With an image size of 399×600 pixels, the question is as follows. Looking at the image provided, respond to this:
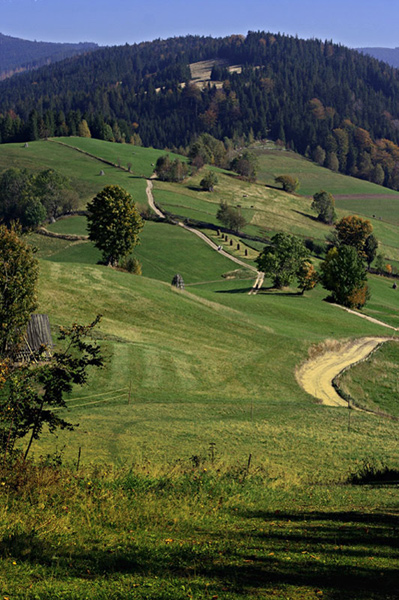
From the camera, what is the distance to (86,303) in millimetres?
63125

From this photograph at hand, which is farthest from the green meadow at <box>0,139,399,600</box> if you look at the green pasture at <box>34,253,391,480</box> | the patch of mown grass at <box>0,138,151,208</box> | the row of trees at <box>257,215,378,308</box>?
the patch of mown grass at <box>0,138,151,208</box>

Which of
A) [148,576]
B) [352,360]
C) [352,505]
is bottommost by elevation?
[352,360]

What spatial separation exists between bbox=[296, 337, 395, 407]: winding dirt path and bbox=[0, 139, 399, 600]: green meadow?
144 cm

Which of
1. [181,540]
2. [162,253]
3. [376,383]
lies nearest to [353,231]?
[162,253]

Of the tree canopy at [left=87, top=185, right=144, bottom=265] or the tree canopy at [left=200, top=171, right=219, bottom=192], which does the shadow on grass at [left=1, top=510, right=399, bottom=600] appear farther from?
the tree canopy at [left=200, top=171, right=219, bottom=192]

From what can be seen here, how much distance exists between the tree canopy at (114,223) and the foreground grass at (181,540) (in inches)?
2828

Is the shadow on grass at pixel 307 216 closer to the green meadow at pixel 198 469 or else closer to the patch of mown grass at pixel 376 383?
the green meadow at pixel 198 469

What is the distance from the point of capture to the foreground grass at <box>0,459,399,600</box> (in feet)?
38.8

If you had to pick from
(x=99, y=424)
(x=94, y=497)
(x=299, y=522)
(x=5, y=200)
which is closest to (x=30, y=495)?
(x=94, y=497)

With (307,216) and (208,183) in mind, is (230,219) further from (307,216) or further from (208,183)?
(307,216)

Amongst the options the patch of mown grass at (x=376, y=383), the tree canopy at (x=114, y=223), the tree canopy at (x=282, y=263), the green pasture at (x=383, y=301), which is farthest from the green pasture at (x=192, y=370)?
the tree canopy at (x=114, y=223)

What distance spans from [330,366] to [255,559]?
5336 centimetres

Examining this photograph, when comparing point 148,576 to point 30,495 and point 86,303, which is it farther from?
point 86,303

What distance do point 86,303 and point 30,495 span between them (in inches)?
1864
